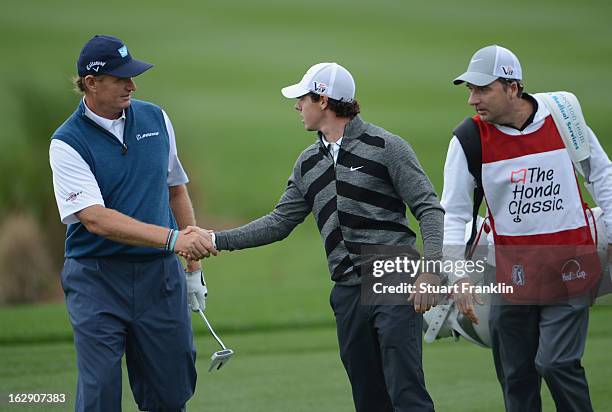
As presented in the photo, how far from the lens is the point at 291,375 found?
923 centimetres

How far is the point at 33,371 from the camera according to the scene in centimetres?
938

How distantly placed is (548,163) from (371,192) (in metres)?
0.94

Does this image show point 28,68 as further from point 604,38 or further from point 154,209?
point 154,209

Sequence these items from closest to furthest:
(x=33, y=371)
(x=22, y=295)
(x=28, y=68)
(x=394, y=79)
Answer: (x=33, y=371)
(x=22, y=295)
(x=28, y=68)
(x=394, y=79)

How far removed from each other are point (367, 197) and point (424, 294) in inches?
23.5

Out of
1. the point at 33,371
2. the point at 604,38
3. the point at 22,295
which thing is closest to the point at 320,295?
the point at 22,295

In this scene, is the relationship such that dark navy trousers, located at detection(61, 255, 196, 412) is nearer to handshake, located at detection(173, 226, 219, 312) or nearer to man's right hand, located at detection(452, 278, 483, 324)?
handshake, located at detection(173, 226, 219, 312)

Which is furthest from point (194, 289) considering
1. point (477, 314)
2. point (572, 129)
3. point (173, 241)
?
point (572, 129)

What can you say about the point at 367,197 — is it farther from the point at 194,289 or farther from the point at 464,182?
the point at 194,289

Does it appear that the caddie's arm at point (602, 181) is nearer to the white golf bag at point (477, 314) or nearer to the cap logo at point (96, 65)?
the white golf bag at point (477, 314)

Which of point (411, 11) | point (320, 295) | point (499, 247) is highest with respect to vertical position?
point (411, 11)

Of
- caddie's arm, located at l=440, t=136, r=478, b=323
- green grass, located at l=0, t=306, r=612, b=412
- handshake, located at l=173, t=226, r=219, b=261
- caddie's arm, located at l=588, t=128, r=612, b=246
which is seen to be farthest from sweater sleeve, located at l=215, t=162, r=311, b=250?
green grass, located at l=0, t=306, r=612, b=412

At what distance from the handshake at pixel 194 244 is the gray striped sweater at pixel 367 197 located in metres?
0.63

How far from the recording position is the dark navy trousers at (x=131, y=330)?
239 inches
